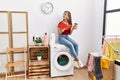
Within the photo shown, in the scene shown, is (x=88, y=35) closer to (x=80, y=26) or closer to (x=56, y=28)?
(x=80, y=26)

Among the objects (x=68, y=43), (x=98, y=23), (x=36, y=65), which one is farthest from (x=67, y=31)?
(x=36, y=65)

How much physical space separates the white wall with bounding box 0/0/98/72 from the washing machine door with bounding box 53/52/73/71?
744 millimetres

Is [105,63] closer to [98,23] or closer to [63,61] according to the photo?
[63,61]

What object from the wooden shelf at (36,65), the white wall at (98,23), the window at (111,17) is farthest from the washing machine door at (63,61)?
the window at (111,17)

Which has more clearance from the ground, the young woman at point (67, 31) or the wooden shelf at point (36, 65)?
the young woman at point (67, 31)

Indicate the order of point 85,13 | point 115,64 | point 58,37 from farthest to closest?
point 85,13, point 58,37, point 115,64

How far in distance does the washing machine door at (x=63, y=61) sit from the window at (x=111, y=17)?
4.10 ft

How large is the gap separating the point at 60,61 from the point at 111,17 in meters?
1.77

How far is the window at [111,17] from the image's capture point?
3.98 metres

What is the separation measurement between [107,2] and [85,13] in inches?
25.8

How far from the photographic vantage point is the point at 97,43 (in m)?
4.60

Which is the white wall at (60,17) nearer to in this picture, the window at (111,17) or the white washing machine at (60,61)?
the window at (111,17)

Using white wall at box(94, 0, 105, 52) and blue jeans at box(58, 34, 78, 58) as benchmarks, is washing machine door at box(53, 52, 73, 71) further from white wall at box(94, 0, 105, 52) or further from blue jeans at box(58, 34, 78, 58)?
white wall at box(94, 0, 105, 52)

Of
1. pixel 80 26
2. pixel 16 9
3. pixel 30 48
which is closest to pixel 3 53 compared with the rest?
pixel 30 48
